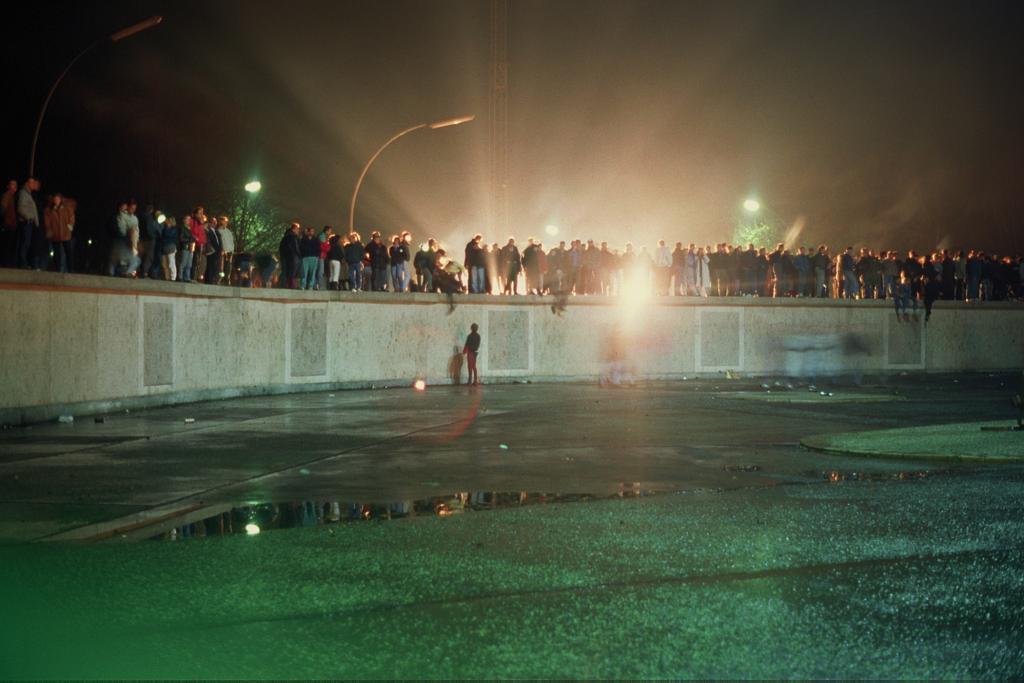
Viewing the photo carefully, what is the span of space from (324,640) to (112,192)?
184 feet

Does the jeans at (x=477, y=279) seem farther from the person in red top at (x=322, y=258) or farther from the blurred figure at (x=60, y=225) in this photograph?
the blurred figure at (x=60, y=225)

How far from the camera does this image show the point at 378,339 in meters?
34.3

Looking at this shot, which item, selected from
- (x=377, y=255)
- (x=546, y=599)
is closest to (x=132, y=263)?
(x=377, y=255)

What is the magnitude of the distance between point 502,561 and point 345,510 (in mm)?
2839

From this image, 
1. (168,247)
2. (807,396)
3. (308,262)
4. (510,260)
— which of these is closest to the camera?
(168,247)

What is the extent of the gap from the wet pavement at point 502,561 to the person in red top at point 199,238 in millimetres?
10708

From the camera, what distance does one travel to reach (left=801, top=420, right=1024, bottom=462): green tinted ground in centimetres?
1524

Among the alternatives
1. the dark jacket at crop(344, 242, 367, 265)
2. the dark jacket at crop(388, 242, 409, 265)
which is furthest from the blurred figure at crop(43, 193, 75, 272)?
the dark jacket at crop(388, 242, 409, 265)

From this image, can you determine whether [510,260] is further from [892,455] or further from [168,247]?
[892,455]

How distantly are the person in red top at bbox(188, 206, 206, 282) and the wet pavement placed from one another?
35.1ft

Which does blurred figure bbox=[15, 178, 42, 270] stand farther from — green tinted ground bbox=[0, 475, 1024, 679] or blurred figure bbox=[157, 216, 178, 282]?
green tinted ground bbox=[0, 475, 1024, 679]

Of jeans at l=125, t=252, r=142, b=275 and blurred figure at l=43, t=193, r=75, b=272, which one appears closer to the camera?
blurred figure at l=43, t=193, r=75, b=272

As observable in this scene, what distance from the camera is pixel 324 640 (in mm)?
6734

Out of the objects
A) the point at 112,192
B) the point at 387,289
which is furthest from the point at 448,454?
the point at 112,192
